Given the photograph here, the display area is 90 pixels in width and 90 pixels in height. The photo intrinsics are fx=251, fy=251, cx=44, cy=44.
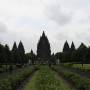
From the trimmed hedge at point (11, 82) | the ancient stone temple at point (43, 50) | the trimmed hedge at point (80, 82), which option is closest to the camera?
the trimmed hedge at point (11, 82)

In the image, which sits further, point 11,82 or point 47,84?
point 47,84

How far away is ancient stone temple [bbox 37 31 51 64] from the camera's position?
498 ft

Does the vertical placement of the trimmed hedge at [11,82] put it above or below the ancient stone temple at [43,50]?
below

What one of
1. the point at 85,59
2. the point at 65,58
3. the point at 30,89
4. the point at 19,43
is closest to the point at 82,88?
the point at 30,89

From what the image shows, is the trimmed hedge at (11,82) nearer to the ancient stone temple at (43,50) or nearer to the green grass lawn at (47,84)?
the green grass lawn at (47,84)

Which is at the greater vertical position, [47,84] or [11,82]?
[11,82]

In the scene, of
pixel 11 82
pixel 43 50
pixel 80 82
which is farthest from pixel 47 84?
pixel 43 50

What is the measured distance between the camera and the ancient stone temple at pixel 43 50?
151875 millimetres

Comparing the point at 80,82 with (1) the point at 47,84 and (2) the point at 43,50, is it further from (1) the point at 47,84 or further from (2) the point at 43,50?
(2) the point at 43,50

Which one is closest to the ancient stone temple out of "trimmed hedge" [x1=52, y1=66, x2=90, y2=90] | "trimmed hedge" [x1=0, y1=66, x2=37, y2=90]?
"trimmed hedge" [x1=52, y1=66, x2=90, y2=90]

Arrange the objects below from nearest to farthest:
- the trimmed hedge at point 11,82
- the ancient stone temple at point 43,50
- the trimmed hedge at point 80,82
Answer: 1. the trimmed hedge at point 11,82
2. the trimmed hedge at point 80,82
3. the ancient stone temple at point 43,50

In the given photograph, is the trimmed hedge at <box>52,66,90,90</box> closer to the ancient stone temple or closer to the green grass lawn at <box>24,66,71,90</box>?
the green grass lawn at <box>24,66,71,90</box>

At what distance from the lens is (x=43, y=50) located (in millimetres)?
153000

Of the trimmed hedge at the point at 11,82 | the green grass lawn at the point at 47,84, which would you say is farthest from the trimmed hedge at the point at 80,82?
the trimmed hedge at the point at 11,82
